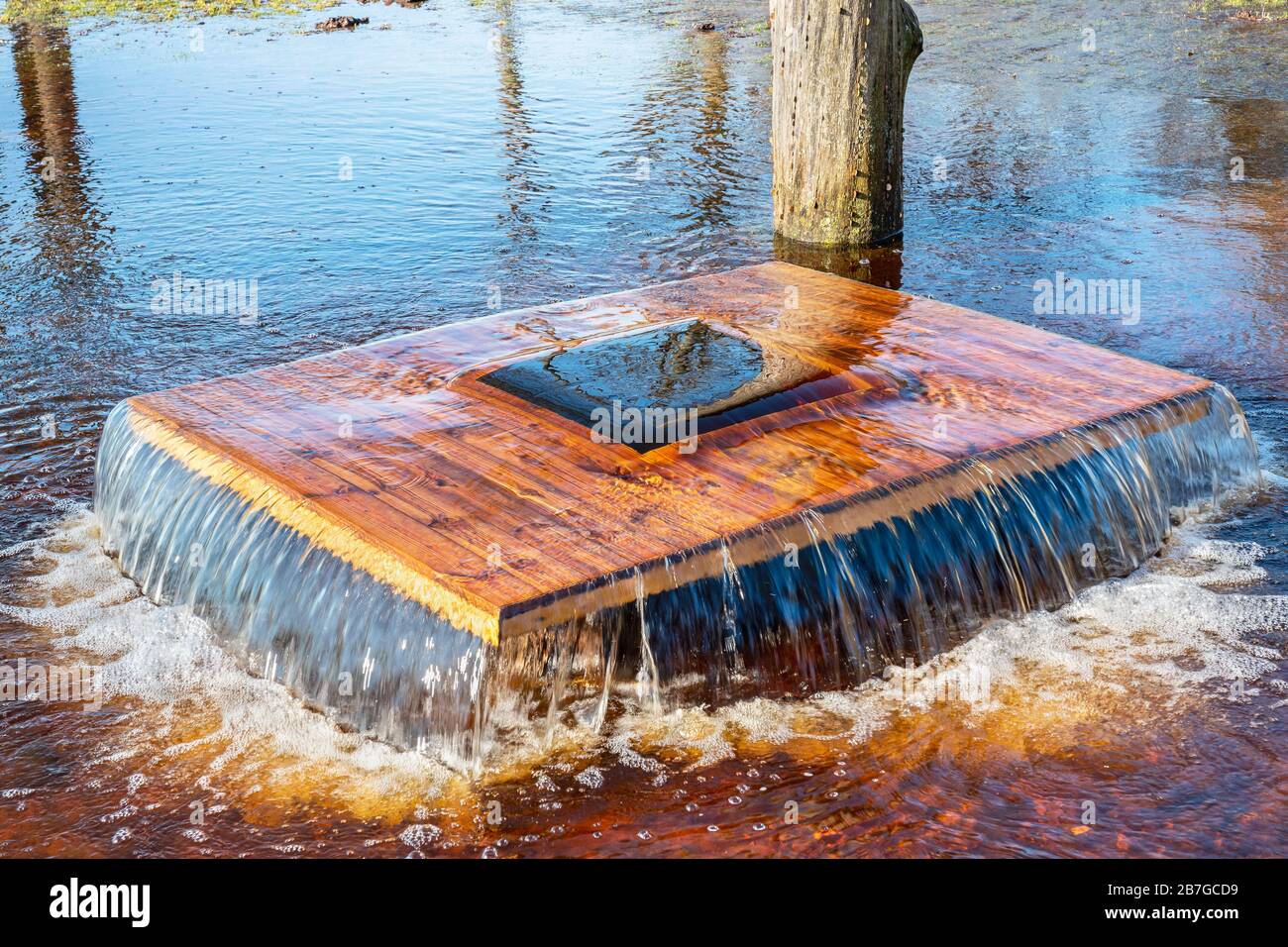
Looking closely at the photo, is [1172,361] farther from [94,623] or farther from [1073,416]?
[94,623]

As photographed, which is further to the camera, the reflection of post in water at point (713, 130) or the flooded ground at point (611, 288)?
the reflection of post in water at point (713, 130)

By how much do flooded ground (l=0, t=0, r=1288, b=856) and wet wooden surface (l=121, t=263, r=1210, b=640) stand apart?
1.84 feet

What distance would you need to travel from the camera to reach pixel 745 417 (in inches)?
179

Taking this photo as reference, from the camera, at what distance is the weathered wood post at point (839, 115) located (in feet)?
24.9

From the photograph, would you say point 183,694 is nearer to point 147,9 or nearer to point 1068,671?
point 1068,671

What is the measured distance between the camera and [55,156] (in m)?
10.9

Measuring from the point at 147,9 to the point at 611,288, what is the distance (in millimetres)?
15174

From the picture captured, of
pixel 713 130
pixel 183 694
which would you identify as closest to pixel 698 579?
pixel 183 694

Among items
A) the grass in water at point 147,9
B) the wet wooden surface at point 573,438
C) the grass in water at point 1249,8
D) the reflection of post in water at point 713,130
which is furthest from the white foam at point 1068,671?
the grass in water at point 147,9

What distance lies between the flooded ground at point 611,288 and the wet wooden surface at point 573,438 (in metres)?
0.56

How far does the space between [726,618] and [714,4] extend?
16313mm

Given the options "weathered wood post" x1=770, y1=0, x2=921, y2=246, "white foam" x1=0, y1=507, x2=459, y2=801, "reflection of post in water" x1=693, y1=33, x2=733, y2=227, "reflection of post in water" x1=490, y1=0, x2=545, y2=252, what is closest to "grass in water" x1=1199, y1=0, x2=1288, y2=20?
"reflection of post in water" x1=693, y1=33, x2=733, y2=227

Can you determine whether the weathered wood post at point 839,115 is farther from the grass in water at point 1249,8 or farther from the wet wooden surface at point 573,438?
the grass in water at point 1249,8
